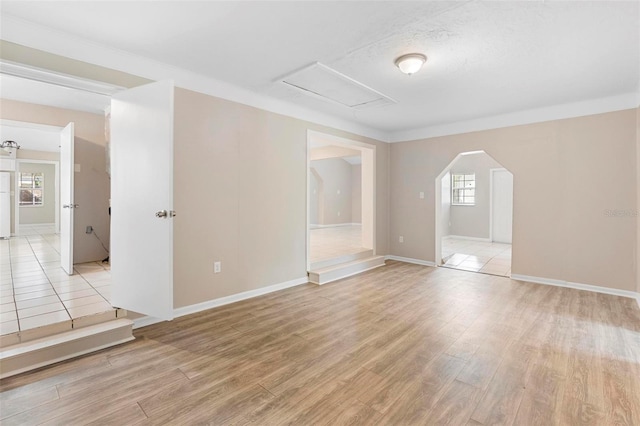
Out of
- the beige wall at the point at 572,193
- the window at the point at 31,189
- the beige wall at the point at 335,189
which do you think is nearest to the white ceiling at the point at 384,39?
the beige wall at the point at 572,193

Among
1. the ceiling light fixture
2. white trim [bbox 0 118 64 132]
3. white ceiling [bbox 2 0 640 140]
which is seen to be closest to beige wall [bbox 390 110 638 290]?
white ceiling [bbox 2 0 640 140]

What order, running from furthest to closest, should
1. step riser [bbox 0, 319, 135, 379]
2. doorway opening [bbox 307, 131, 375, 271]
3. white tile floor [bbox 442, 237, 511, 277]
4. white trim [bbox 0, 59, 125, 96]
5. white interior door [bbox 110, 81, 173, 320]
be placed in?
doorway opening [bbox 307, 131, 375, 271]
white tile floor [bbox 442, 237, 511, 277]
white interior door [bbox 110, 81, 173, 320]
white trim [bbox 0, 59, 125, 96]
step riser [bbox 0, 319, 135, 379]

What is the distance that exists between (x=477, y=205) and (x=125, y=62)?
8.69 m

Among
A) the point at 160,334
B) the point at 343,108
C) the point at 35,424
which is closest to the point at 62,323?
the point at 160,334

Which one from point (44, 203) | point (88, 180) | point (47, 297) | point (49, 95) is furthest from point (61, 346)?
point (44, 203)

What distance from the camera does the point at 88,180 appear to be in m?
4.52

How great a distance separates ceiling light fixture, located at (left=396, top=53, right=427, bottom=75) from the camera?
2668 millimetres

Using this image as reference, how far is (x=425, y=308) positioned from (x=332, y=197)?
7941 mm

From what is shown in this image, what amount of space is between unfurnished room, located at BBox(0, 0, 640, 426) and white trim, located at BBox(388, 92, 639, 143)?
0.03 meters

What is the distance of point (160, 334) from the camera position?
→ 2648mm

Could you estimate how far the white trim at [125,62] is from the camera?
2.23 m

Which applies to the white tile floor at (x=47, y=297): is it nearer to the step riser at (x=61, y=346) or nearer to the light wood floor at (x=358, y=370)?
the step riser at (x=61, y=346)

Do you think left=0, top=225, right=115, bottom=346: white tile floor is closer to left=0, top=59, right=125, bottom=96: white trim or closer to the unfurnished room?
the unfurnished room

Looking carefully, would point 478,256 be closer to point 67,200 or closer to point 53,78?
point 53,78
